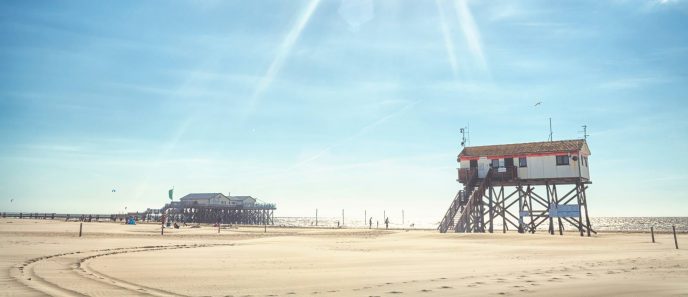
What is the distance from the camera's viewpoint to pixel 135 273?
1169cm

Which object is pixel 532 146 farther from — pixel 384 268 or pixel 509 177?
pixel 384 268

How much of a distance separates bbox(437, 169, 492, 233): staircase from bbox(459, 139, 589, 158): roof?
7.11 ft

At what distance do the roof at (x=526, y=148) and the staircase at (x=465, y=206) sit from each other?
2.17 meters

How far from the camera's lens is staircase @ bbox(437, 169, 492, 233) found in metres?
37.5

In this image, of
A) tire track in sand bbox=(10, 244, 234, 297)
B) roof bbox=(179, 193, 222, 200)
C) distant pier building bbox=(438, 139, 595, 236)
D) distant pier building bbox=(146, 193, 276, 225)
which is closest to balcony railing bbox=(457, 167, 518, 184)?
distant pier building bbox=(438, 139, 595, 236)

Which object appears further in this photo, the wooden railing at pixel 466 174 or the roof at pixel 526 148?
the wooden railing at pixel 466 174

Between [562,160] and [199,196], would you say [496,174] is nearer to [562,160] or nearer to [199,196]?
[562,160]

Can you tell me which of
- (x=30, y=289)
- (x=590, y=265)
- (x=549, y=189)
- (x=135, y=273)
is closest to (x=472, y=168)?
(x=549, y=189)

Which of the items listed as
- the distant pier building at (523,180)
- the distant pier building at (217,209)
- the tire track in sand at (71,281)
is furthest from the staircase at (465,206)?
the distant pier building at (217,209)

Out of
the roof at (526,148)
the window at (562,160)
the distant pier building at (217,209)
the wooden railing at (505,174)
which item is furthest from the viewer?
the distant pier building at (217,209)

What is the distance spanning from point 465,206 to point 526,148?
27.3 feet

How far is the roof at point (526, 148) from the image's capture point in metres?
39.0

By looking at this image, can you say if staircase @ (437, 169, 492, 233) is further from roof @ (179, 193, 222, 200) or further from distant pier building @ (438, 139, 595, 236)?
roof @ (179, 193, 222, 200)

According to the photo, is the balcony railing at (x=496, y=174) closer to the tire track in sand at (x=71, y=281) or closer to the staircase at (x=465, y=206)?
the staircase at (x=465, y=206)
